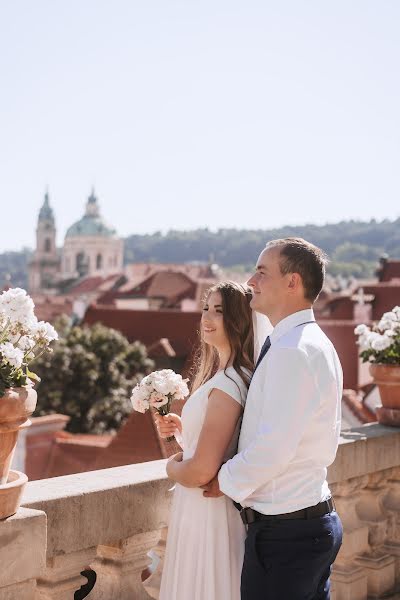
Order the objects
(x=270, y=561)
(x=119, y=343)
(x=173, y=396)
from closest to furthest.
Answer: (x=270, y=561) → (x=173, y=396) → (x=119, y=343)

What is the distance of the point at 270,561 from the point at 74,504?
76 centimetres

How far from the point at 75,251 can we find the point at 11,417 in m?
178

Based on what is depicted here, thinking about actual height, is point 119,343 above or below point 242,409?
below

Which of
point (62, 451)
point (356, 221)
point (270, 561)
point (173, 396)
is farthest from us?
point (356, 221)

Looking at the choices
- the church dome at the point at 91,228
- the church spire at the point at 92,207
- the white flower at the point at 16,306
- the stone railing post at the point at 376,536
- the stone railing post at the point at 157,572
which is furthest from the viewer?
the church spire at the point at 92,207

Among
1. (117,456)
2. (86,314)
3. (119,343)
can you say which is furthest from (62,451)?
(86,314)

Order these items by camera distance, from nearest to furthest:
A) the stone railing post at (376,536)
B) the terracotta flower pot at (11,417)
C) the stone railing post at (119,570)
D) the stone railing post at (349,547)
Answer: the terracotta flower pot at (11,417) < the stone railing post at (119,570) < the stone railing post at (349,547) < the stone railing post at (376,536)

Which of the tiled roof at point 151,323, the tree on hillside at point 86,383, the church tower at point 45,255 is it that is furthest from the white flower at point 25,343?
the church tower at point 45,255

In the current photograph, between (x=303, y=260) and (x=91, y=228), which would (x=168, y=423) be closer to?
(x=303, y=260)

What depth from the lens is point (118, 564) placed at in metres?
3.45

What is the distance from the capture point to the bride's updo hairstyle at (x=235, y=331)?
10.5ft

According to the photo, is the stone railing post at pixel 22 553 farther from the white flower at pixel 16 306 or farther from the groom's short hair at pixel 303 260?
the groom's short hair at pixel 303 260

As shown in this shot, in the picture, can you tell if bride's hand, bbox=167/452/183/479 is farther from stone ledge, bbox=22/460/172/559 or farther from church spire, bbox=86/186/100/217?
church spire, bbox=86/186/100/217

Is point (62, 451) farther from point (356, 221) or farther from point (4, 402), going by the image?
point (356, 221)
